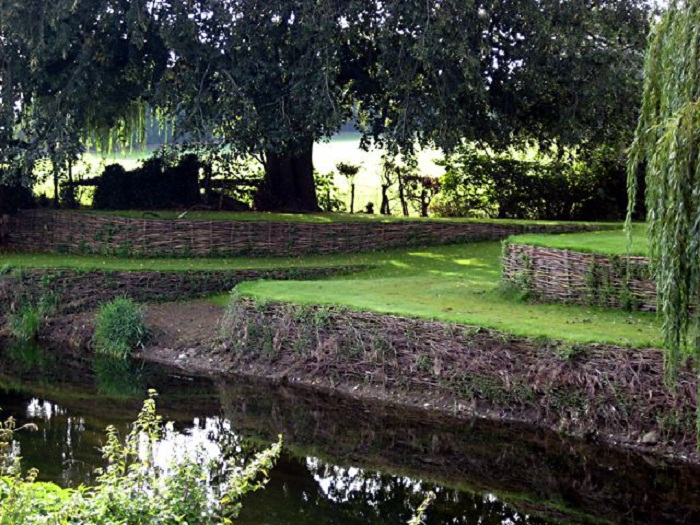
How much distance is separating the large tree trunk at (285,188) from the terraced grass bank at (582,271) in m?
10.7

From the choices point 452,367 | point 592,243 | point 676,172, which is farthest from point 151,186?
point 676,172

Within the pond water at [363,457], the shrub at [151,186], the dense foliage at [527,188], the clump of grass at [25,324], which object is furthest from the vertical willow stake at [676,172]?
the dense foliage at [527,188]

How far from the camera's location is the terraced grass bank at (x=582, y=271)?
13.4 m

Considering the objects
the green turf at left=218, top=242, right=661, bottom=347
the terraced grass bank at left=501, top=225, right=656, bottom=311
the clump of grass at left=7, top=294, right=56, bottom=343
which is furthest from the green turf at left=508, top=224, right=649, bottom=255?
the clump of grass at left=7, top=294, right=56, bottom=343

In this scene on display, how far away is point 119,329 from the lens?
17.0 metres

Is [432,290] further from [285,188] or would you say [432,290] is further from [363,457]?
[285,188]

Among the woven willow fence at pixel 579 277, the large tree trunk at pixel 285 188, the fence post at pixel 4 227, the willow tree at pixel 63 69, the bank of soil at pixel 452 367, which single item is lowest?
the bank of soil at pixel 452 367

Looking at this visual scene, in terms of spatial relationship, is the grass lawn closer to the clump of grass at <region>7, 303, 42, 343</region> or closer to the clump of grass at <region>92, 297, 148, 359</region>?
the clump of grass at <region>7, 303, 42, 343</region>

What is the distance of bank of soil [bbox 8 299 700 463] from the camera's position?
37.7ft

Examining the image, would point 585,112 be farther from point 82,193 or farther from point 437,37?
point 82,193

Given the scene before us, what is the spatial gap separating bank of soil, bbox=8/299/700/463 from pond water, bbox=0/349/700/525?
0.95 ft

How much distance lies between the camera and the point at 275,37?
2102cm

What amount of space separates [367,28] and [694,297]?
13.6 meters

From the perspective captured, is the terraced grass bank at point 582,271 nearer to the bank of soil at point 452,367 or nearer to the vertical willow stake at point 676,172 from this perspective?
the bank of soil at point 452,367
